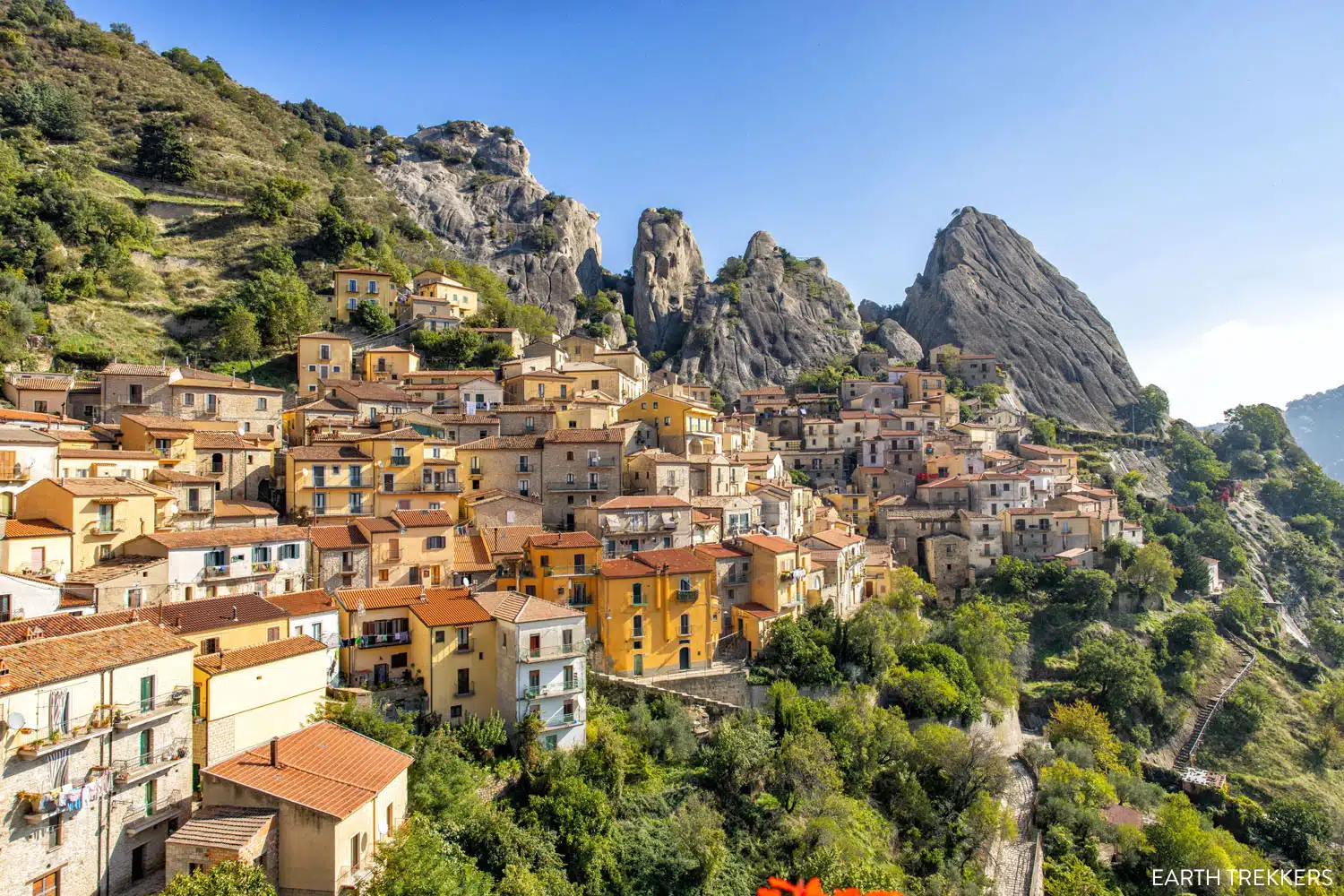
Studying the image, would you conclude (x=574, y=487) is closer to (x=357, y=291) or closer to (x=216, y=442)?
(x=216, y=442)

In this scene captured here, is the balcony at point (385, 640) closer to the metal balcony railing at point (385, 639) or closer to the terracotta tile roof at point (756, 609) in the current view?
the metal balcony railing at point (385, 639)

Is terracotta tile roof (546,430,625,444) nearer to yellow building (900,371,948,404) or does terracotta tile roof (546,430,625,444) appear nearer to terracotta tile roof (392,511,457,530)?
terracotta tile roof (392,511,457,530)

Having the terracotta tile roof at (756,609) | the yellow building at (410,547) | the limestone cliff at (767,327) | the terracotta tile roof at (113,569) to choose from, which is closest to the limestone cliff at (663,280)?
the limestone cliff at (767,327)

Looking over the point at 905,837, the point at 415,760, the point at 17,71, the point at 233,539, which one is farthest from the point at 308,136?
the point at 905,837

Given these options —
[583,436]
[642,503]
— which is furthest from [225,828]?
[583,436]

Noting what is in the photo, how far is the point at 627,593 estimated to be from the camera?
33125 mm

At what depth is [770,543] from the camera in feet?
127

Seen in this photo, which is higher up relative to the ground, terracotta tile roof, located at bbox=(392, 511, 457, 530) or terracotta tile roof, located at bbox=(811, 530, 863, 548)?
terracotta tile roof, located at bbox=(392, 511, 457, 530)

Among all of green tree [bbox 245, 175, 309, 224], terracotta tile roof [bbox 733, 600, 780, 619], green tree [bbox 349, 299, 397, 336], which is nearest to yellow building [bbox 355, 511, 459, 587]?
terracotta tile roof [bbox 733, 600, 780, 619]

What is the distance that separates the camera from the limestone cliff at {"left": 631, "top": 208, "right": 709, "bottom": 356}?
10019 centimetres

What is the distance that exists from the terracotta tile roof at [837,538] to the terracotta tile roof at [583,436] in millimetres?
13467

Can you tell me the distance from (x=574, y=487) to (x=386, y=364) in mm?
19651

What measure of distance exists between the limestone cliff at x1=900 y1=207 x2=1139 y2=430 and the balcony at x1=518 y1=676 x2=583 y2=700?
286ft

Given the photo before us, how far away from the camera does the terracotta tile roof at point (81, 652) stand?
627 inches
